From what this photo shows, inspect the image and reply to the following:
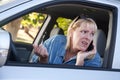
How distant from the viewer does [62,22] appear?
14.6ft

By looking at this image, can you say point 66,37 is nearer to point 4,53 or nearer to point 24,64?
point 24,64

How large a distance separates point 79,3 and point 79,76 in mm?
624

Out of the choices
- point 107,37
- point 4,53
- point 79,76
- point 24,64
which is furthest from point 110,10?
point 4,53

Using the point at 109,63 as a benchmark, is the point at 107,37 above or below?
above

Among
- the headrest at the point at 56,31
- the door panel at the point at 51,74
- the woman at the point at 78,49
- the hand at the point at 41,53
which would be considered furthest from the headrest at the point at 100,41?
the headrest at the point at 56,31

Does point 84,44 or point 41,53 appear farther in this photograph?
point 84,44

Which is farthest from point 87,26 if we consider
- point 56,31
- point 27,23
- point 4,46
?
point 27,23

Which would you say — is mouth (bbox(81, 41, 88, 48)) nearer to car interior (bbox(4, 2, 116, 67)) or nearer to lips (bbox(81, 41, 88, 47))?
lips (bbox(81, 41, 88, 47))

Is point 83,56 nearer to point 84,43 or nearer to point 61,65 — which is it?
point 84,43

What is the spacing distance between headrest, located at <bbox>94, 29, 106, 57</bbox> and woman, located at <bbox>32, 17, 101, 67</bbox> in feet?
0.41

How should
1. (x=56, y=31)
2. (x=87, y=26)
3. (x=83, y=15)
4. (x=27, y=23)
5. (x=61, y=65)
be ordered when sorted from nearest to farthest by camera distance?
1. (x=61, y=65)
2. (x=87, y=26)
3. (x=83, y=15)
4. (x=56, y=31)
5. (x=27, y=23)

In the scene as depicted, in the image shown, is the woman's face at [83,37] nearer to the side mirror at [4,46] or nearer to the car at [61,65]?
the car at [61,65]

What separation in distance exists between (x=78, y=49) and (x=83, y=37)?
0.12 metres

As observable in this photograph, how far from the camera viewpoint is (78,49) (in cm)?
353
